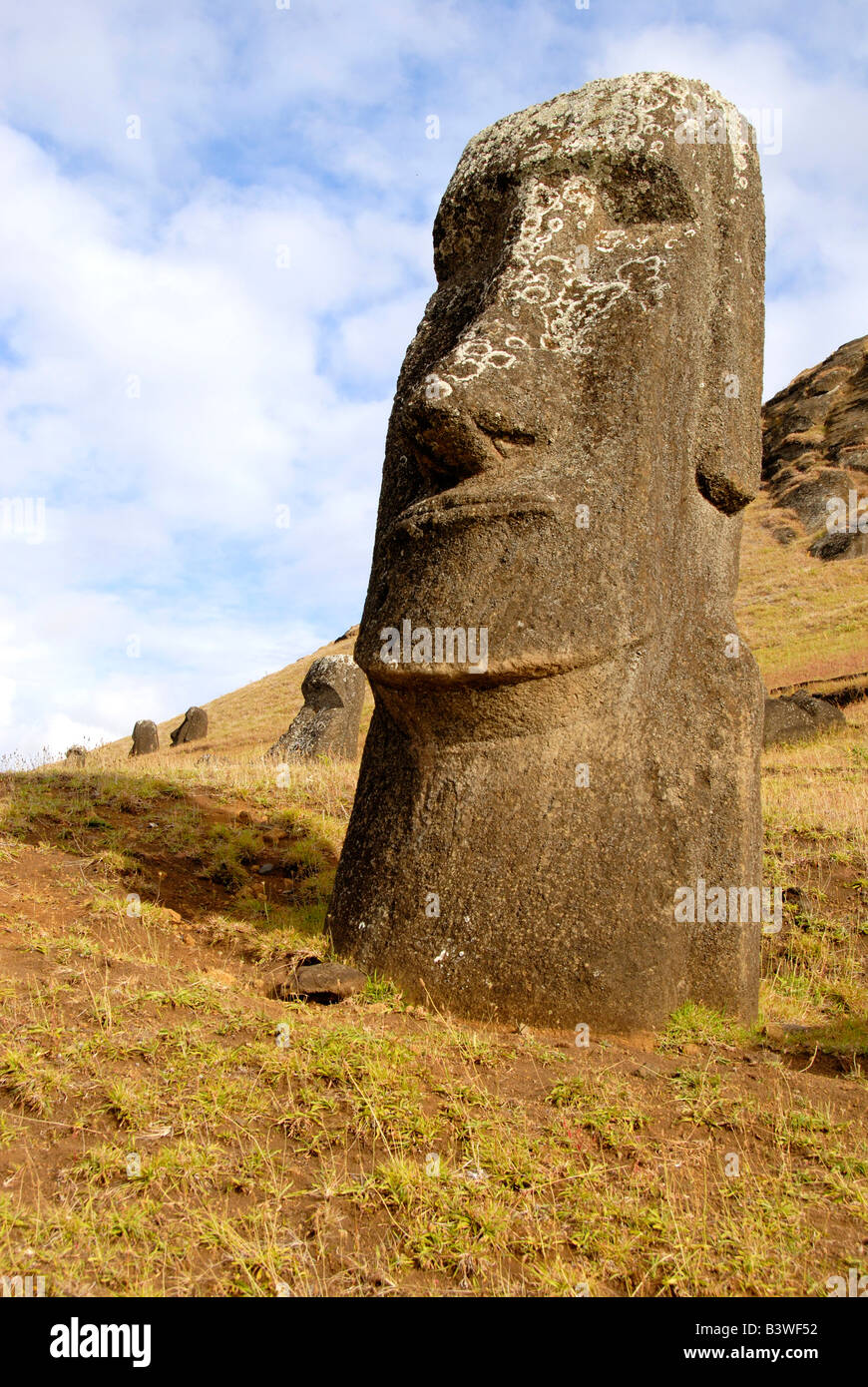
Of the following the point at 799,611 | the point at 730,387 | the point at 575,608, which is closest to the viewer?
the point at 575,608

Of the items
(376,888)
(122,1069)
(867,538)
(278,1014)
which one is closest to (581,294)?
(376,888)

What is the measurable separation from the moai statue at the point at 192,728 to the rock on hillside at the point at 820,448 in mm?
23111

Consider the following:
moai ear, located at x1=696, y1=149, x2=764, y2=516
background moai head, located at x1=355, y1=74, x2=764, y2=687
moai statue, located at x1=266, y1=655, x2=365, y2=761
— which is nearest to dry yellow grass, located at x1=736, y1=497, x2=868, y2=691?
moai statue, located at x1=266, y1=655, x2=365, y2=761

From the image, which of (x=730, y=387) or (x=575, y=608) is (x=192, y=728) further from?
(x=575, y=608)

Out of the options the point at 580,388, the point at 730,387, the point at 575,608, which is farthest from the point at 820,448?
the point at 575,608

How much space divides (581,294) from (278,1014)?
11.2 ft

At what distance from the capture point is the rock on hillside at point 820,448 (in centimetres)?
4200

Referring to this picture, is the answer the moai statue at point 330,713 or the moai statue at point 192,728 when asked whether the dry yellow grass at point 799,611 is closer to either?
the moai statue at point 330,713

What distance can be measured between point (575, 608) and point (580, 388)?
3.45 ft

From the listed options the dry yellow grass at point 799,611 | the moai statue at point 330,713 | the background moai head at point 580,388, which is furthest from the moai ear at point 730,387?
the dry yellow grass at point 799,611

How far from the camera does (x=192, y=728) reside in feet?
91.2
